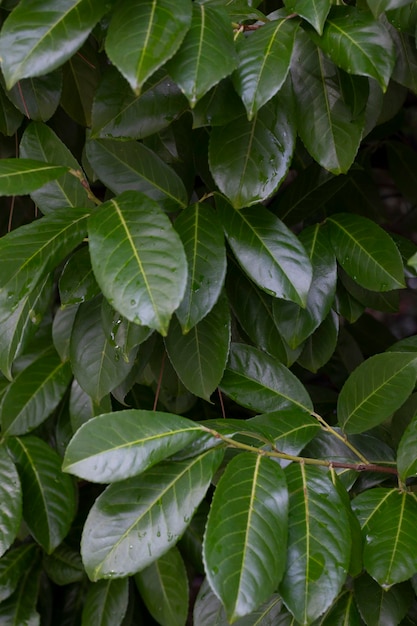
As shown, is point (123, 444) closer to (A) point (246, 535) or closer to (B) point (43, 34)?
(A) point (246, 535)

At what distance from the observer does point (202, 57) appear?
833mm

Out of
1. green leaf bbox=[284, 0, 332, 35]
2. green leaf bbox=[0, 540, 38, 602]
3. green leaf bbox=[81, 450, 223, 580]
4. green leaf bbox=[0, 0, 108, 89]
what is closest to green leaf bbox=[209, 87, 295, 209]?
green leaf bbox=[284, 0, 332, 35]

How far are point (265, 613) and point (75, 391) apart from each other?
451mm

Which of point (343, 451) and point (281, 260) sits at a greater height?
point (281, 260)

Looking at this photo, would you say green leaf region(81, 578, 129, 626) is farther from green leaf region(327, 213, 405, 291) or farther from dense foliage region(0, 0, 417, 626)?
green leaf region(327, 213, 405, 291)

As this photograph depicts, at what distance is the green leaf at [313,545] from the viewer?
82cm

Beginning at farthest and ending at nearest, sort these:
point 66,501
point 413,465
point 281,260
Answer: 1. point 66,501
2. point 281,260
3. point 413,465

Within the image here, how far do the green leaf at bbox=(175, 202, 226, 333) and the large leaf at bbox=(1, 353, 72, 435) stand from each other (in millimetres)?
388

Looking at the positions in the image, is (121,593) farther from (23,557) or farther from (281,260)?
(281,260)

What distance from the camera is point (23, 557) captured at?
141 centimetres

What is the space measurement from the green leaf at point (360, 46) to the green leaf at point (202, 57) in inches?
5.1

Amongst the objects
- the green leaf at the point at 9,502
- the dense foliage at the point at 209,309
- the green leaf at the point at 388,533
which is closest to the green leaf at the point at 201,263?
the dense foliage at the point at 209,309

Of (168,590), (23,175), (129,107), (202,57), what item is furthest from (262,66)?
(168,590)

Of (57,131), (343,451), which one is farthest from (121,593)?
(57,131)
